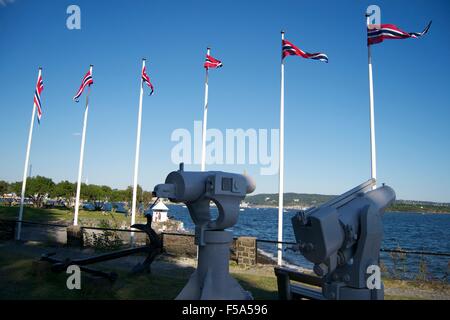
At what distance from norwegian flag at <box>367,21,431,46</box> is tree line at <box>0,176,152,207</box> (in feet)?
160

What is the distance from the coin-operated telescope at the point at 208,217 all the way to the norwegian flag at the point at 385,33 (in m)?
8.12

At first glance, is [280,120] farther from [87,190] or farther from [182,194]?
[87,190]

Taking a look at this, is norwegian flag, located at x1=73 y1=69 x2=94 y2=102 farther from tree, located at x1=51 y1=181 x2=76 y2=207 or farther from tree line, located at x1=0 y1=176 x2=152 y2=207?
tree, located at x1=51 y1=181 x2=76 y2=207

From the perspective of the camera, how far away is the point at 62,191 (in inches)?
2660

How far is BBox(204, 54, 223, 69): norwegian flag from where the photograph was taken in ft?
46.0

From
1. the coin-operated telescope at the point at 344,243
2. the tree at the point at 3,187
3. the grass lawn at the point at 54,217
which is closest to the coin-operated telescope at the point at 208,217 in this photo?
the coin-operated telescope at the point at 344,243

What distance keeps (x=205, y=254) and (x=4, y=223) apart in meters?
13.6

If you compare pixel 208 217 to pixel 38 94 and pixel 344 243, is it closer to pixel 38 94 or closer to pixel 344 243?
pixel 344 243

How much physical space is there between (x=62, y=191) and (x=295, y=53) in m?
65.5

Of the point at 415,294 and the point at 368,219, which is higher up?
the point at 368,219

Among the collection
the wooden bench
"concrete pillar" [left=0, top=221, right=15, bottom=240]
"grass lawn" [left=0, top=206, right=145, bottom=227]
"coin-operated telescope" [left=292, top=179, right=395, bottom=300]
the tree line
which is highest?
the tree line

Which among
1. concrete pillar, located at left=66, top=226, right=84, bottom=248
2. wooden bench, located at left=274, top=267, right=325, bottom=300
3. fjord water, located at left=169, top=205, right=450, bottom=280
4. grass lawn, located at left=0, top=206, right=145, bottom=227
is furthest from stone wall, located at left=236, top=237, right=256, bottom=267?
grass lawn, located at left=0, top=206, right=145, bottom=227
